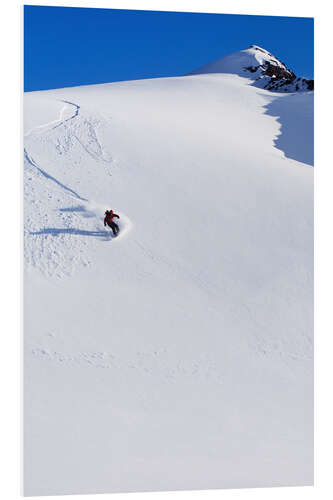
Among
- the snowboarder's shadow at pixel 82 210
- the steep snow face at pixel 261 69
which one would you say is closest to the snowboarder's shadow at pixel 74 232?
the snowboarder's shadow at pixel 82 210

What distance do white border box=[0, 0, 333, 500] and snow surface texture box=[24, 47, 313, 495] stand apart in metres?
0.21

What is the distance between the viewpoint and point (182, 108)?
53.4 ft

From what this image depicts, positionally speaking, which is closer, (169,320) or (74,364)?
(74,364)

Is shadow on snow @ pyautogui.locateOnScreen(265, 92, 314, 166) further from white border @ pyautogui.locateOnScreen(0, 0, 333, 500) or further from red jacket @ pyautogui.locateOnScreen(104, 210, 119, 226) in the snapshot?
red jacket @ pyautogui.locateOnScreen(104, 210, 119, 226)

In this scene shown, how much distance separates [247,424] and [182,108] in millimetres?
12297

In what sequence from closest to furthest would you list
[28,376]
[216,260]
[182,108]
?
[28,376]
[216,260]
[182,108]

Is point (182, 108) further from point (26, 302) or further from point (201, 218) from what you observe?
point (26, 302)

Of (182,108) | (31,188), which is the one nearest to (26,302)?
(31,188)

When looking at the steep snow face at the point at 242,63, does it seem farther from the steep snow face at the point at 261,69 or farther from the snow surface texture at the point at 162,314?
the snow surface texture at the point at 162,314

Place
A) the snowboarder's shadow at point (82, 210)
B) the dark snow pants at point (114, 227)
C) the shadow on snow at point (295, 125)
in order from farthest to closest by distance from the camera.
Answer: the shadow on snow at point (295, 125) → the snowboarder's shadow at point (82, 210) → the dark snow pants at point (114, 227)
